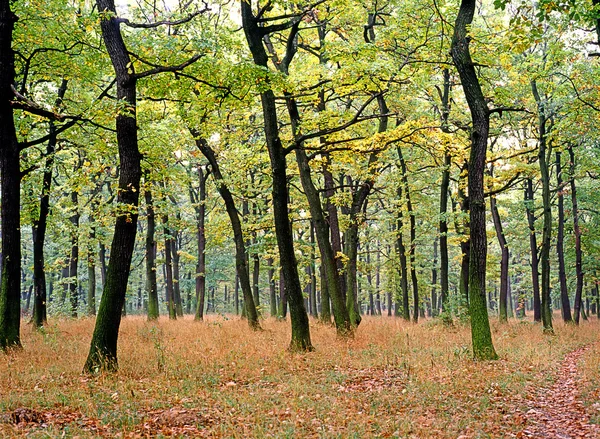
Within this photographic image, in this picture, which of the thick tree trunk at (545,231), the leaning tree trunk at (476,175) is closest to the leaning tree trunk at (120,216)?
the leaning tree trunk at (476,175)

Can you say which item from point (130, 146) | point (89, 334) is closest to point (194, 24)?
point (130, 146)

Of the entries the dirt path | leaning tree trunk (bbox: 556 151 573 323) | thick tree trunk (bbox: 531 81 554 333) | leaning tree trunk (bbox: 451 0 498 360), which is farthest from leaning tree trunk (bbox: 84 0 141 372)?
leaning tree trunk (bbox: 556 151 573 323)

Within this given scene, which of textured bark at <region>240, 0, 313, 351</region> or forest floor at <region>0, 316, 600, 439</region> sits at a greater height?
textured bark at <region>240, 0, 313, 351</region>

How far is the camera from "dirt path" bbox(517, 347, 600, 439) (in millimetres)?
6066

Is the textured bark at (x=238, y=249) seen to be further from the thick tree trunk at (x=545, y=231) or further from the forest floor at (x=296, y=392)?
the thick tree trunk at (x=545, y=231)

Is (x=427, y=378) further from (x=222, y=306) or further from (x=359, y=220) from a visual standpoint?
(x=222, y=306)

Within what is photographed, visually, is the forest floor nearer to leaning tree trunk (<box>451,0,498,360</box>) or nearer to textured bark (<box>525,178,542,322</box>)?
leaning tree trunk (<box>451,0,498,360</box>)

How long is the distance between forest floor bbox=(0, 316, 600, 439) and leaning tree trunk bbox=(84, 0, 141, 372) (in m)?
0.80

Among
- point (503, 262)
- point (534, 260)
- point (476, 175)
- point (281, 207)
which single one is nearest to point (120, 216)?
point (281, 207)

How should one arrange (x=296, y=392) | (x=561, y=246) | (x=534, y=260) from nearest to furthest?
(x=296, y=392) → (x=534, y=260) → (x=561, y=246)

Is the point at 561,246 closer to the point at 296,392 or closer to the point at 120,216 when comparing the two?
the point at 296,392

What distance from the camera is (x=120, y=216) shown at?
31.0 ft

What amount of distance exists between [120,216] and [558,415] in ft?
29.6

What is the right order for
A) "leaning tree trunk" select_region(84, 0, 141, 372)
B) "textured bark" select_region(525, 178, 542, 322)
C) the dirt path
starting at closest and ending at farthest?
the dirt path
"leaning tree trunk" select_region(84, 0, 141, 372)
"textured bark" select_region(525, 178, 542, 322)
